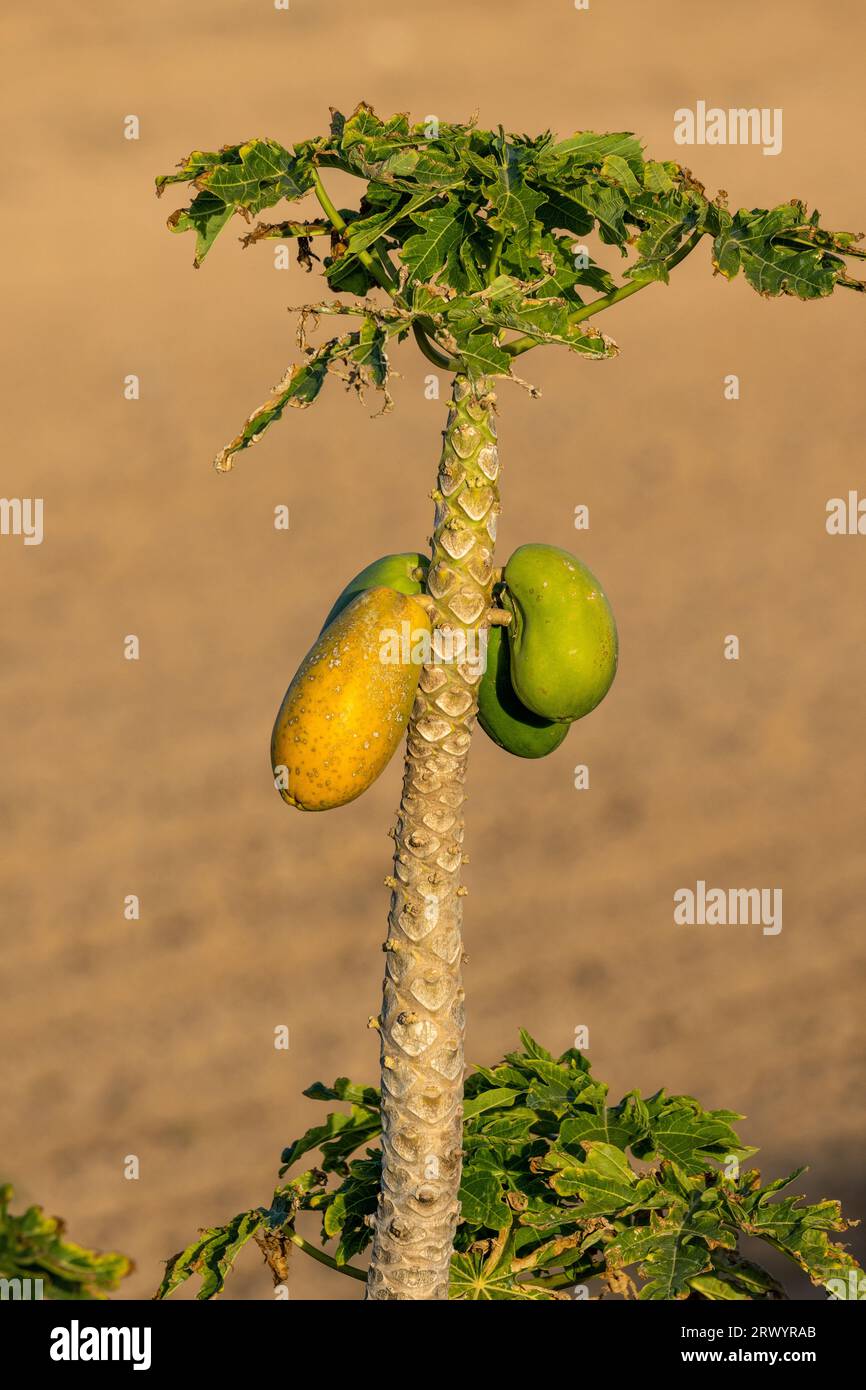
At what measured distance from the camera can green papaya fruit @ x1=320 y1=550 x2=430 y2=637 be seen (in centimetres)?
A: 271

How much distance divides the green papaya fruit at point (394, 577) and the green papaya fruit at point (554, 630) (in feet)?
0.50

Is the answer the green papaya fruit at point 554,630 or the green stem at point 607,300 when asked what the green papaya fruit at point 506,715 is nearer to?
the green papaya fruit at point 554,630

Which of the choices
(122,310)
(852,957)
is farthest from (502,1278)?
(122,310)

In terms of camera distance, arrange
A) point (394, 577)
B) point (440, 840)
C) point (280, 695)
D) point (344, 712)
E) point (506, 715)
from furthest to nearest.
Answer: point (280, 695)
point (506, 715)
point (394, 577)
point (440, 840)
point (344, 712)

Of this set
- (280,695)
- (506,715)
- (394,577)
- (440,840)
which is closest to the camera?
(440,840)

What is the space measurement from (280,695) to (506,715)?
24.3 ft

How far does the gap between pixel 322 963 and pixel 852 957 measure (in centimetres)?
273

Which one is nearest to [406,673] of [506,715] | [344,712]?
[344,712]

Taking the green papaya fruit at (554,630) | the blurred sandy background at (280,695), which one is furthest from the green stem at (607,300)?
the blurred sandy background at (280,695)

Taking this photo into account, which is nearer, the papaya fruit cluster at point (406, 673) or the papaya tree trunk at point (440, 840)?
the papaya fruit cluster at point (406, 673)

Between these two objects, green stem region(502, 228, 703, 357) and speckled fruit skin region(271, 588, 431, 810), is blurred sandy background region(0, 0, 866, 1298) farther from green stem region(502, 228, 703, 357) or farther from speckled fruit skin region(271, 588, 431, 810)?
green stem region(502, 228, 703, 357)

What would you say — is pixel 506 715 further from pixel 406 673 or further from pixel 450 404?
pixel 450 404

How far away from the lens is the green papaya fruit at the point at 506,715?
2777mm

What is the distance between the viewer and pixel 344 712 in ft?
7.95
